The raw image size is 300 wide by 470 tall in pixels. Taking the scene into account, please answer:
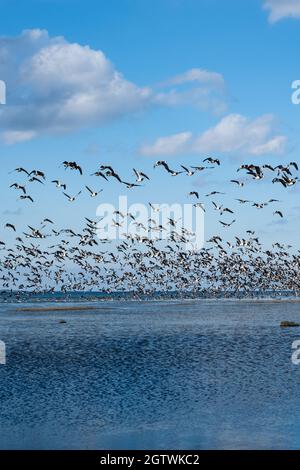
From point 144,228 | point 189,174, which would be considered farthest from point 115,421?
point 144,228

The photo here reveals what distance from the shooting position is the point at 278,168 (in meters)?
47.2

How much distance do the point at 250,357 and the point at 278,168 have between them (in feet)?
45.1

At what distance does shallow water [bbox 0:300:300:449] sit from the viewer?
26294 mm

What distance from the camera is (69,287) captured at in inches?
6014

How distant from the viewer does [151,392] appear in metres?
36.5

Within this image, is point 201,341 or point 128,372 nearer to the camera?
point 128,372

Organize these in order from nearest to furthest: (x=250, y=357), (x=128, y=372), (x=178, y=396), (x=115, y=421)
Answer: (x=115, y=421), (x=178, y=396), (x=128, y=372), (x=250, y=357)

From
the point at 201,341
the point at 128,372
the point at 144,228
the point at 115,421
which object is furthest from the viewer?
the point at 144,228

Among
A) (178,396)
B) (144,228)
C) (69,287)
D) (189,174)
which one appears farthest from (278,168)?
(69,287)

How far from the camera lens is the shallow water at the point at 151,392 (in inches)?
1035
